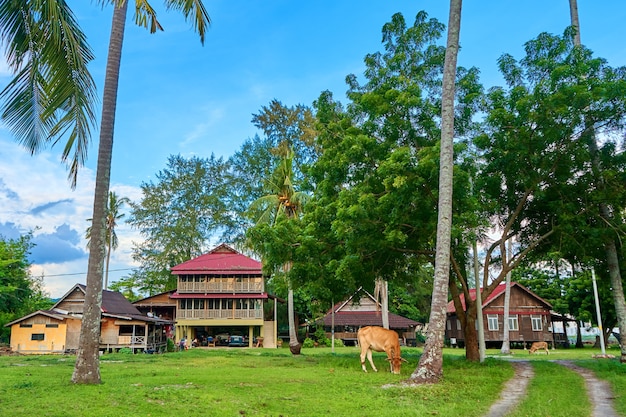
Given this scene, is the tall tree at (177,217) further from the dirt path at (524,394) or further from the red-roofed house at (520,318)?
the dirt path at (524,394)

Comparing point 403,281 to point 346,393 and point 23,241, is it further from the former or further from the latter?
point 23,241

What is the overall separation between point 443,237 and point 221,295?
31065mm

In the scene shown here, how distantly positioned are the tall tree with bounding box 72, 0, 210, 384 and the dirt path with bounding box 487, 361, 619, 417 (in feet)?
27.9

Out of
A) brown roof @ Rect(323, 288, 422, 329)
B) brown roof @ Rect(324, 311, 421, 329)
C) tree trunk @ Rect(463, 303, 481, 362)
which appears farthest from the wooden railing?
tree trunk @ Rect(463, 303, 481, 362)

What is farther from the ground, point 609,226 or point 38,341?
point 609,226

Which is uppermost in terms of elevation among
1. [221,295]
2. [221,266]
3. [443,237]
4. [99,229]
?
[221,266]

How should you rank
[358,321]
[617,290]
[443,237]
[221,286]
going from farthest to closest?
[358,321] → [221,286] → [617,290] → [443,237]

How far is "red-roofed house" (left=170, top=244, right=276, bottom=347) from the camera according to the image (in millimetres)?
40531

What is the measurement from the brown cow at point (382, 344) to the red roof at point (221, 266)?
25343 millimetres

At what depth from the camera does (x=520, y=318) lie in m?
40.1

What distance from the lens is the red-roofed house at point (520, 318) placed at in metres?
39.8

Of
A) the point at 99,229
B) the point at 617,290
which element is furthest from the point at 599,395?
the point at 99,229

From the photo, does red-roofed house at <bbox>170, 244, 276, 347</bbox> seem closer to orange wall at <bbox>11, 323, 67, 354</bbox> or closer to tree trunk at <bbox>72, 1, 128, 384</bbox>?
orange wall at <bbox>11, 323, 67, 354</bbox>

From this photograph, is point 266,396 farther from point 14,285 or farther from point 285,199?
point 14,285
